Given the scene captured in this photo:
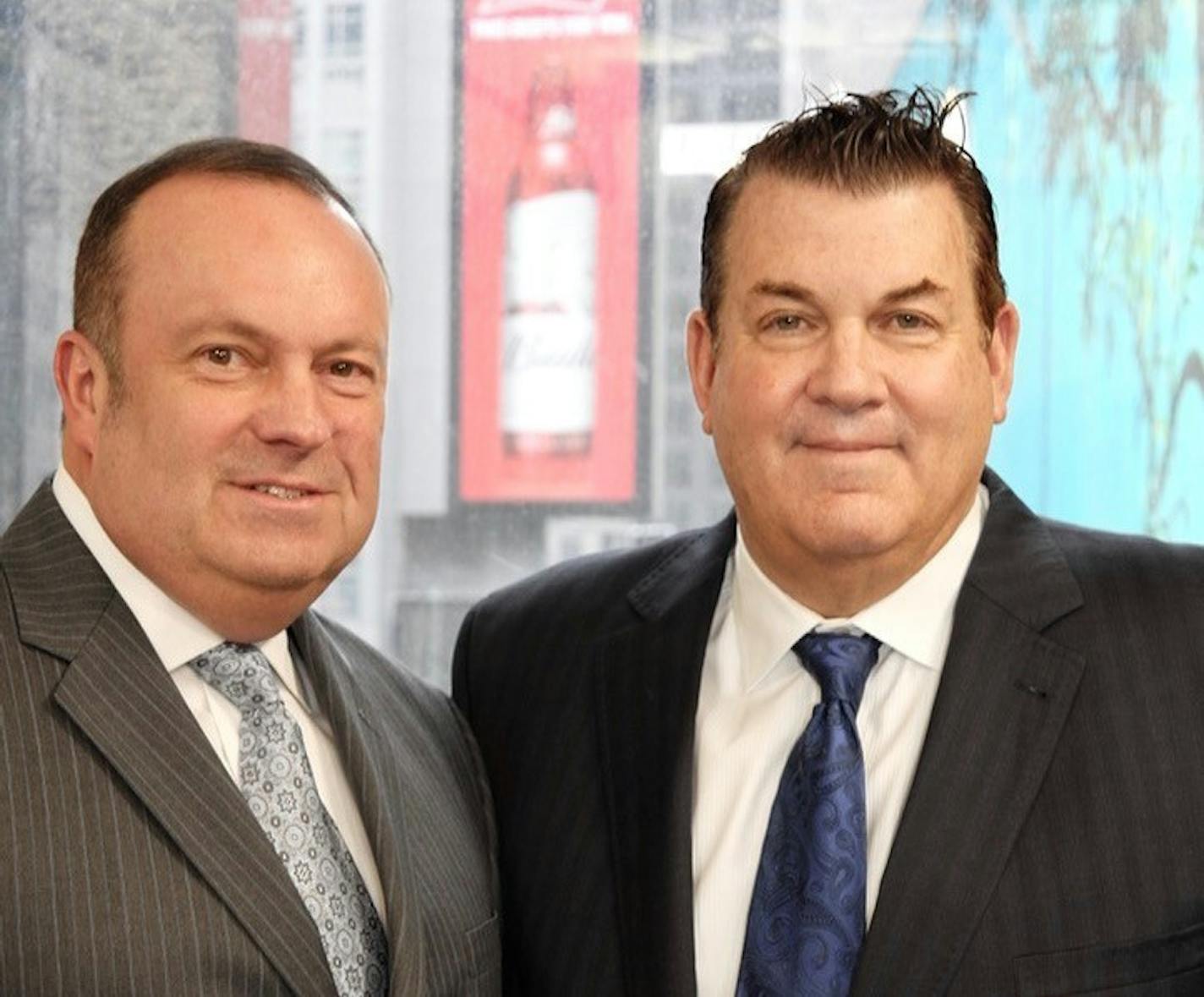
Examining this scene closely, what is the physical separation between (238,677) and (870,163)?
Answer: 1.00 metres

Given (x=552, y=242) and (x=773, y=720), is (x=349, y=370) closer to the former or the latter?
(x=773, y=720)

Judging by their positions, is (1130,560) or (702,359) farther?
(702,359)

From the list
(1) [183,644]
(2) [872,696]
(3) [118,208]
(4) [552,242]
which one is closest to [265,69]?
(4) [552,242]

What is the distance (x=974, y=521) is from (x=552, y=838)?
2.27ft

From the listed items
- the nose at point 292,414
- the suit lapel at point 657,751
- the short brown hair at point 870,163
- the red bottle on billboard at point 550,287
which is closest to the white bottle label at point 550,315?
the red bottle on billboard at point 550,287

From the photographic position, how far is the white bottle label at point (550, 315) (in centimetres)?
311

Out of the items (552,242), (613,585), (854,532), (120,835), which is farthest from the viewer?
(552,242)

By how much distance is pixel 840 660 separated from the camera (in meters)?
2.29

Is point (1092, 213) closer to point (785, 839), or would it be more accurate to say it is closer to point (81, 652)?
point (785, 839)

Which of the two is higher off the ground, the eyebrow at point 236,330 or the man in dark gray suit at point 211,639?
the eyebrow at point 236,330

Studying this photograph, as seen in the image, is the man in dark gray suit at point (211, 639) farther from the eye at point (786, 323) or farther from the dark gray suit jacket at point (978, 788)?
the eye at point (786, 323)

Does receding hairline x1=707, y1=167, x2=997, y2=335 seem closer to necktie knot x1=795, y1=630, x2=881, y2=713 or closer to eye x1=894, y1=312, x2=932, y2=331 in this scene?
eye x1=894, y1=312, x2=932, y2=331

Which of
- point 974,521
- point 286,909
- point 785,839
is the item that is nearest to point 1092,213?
point 974,521

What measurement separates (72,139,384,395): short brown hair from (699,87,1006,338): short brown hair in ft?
1.76
